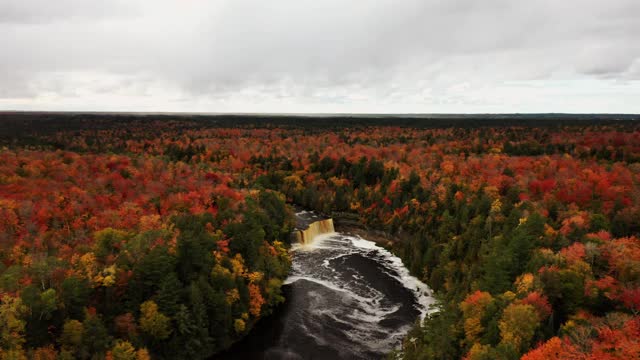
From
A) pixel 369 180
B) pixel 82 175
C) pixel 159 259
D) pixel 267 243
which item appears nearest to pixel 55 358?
pixel 159 259

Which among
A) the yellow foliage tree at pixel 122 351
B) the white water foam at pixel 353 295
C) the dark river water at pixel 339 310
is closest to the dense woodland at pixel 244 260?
the yellow foliage tree at pixel 122 351

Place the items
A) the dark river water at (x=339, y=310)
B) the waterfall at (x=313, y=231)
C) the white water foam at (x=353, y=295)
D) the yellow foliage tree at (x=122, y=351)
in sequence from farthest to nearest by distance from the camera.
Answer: the waterfall at (x=313, y=231) < the white water foam at (x=353, y=295) < the dark river water at (x=339, y=310) < the yellow foliage tree at (x=122, y=351)

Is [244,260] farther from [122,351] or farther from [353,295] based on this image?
[122,351]

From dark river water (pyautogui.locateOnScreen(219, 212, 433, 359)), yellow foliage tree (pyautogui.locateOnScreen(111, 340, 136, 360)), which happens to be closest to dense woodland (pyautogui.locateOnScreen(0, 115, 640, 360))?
yellow foliage tree (pyautogui.locateOnScreen(111, 340, 136, 360))

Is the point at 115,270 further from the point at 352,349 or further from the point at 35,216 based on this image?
the point at 352,349

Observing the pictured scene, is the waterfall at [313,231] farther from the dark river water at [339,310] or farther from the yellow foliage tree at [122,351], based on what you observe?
the yellow foliage tree at [122,351]

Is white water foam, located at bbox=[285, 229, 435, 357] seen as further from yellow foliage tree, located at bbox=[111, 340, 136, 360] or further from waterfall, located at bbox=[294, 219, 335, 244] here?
yellow foliage tree, located at bbox=[111, 340, 136, 360]
